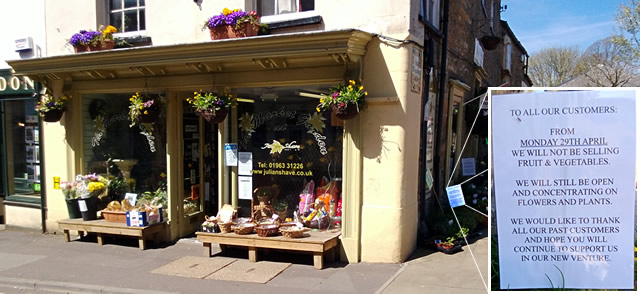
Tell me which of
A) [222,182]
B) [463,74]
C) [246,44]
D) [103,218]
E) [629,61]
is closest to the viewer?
[246,44]

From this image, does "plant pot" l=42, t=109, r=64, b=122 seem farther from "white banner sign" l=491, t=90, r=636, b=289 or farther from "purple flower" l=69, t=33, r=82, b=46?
"white banner sign" l=491, t=90, r=636, b=289

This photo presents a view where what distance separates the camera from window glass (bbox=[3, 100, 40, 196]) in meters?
8.74

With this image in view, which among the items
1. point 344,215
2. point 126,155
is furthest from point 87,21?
point 344,215

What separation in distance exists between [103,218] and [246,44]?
4287 mm

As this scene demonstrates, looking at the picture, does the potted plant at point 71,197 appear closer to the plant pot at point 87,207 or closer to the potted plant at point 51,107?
A: the plant pot at point 87,207

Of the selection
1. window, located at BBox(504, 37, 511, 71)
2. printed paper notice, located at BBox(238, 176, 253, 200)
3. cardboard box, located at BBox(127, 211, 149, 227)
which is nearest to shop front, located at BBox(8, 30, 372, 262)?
printed paper notice, located at BBox(238, 176, 253, 200)

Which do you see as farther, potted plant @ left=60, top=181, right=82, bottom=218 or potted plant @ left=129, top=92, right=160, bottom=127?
potted plant @ left=60, top=181, right=82, bottom=218

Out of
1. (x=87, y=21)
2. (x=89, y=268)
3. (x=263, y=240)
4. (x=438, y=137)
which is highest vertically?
(x=87, y=21)

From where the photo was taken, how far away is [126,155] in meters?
8.00

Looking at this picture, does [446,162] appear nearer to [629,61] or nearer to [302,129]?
[302,129]

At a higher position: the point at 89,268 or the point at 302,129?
the point at 302,129

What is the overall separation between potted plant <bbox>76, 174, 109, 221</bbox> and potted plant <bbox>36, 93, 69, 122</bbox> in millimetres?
1137

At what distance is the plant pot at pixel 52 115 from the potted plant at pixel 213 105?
3.07 m

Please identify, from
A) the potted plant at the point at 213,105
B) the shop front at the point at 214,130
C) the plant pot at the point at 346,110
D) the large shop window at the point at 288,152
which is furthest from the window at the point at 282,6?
the plant pot at the point at 346,110
